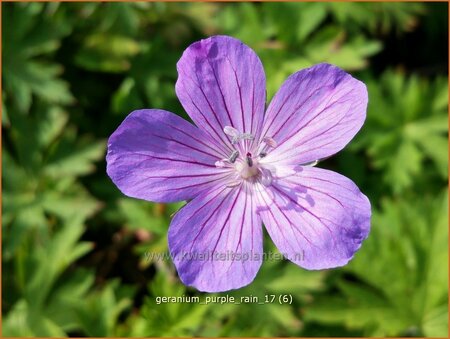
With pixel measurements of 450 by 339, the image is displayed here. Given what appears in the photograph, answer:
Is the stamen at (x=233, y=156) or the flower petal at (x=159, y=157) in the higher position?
the flower petal at (x=159, y=157)

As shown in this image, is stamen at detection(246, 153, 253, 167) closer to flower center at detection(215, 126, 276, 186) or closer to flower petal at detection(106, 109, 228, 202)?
flower center at detection(215, 126, 276, 186)

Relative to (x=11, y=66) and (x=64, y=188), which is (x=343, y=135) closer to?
(x=64, y=188)

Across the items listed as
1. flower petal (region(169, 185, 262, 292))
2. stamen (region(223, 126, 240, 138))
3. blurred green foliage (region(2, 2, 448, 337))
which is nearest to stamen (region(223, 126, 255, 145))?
stamen (region(223, 126, 240, 138))

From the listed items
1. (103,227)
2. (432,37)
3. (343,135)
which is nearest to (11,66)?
(103,227)

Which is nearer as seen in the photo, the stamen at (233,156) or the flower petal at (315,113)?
the flower petal at (315,113)

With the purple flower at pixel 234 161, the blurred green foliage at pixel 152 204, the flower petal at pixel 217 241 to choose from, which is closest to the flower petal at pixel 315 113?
the purple flower at pixel 234 161

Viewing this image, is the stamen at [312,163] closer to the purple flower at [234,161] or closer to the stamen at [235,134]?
the purple flower at [234,161]

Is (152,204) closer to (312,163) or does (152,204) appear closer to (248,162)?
(248,162)
